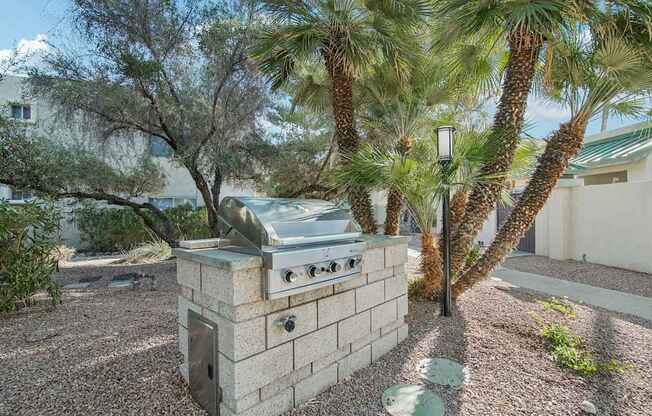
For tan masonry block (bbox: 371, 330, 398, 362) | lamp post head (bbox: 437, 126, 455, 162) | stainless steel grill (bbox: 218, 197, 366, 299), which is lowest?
tan masonry block (bbox: 371, 330, 398, 362)

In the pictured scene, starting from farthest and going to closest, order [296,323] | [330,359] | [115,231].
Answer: [115,231], [330,359], [296,323]

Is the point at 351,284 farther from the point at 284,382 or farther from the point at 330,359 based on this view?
the point at 284,382

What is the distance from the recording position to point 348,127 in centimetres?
618

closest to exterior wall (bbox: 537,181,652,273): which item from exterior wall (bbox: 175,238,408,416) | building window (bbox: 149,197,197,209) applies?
exterior wall (bbox: 175,238,408,416)

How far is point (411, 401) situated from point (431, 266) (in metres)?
2.98

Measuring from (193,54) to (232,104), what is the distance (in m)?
1.55

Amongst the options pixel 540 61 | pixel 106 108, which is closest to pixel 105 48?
pixel 106 108

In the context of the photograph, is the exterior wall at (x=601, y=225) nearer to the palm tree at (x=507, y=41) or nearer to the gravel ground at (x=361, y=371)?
the gravel ground at (x=361, y=371)

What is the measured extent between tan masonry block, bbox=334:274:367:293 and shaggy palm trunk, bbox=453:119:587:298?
2713 millimetres

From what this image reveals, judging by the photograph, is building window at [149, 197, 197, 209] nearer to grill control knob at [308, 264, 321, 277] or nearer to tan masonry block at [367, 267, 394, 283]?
tan masonry block at [367, 267, 394, 283]

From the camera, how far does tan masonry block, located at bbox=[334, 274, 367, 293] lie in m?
3.32

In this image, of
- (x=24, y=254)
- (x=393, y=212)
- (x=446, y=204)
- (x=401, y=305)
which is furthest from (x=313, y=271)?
(x=24, y=254)

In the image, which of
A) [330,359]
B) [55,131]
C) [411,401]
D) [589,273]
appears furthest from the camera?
[589,273]

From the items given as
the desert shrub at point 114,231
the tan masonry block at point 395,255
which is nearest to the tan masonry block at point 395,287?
the tan masonry block at point 395,255
